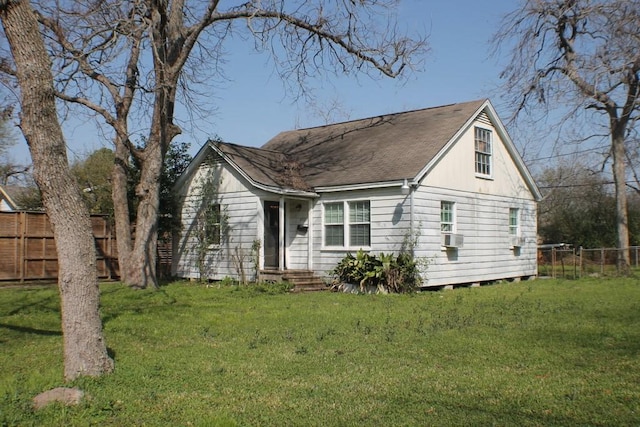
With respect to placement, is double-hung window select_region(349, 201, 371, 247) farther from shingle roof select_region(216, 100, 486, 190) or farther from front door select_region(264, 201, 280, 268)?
front door select_region(264, 201, 280, 268)

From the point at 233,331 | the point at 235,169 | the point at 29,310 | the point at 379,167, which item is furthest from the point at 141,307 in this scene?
the point at 379,167

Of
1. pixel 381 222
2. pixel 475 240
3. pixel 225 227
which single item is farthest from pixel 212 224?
pixel 475 240

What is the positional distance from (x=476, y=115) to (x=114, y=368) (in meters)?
15.0

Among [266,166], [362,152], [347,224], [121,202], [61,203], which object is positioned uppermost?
[362,152]

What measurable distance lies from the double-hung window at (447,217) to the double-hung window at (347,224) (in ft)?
7.59

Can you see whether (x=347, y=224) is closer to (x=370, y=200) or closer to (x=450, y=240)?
(x=370, y=200)

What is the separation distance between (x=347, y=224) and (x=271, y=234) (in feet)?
8.50

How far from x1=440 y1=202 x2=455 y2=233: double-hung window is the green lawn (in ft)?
15.8

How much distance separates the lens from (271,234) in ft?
60.0

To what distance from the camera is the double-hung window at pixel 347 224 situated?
55.5ft

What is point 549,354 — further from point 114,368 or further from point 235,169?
point 235,169

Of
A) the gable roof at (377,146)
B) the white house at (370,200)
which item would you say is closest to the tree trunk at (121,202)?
the white house at (370,200)

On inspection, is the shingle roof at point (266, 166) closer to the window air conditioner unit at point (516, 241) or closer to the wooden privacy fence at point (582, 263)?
the window air conditioner unit at point (516, 241)

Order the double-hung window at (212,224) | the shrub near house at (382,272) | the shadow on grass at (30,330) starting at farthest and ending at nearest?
1. the double-hung window at (212,224)
2. the shrub near house at (382,272)
3. the shadow on grass at (30,330)
